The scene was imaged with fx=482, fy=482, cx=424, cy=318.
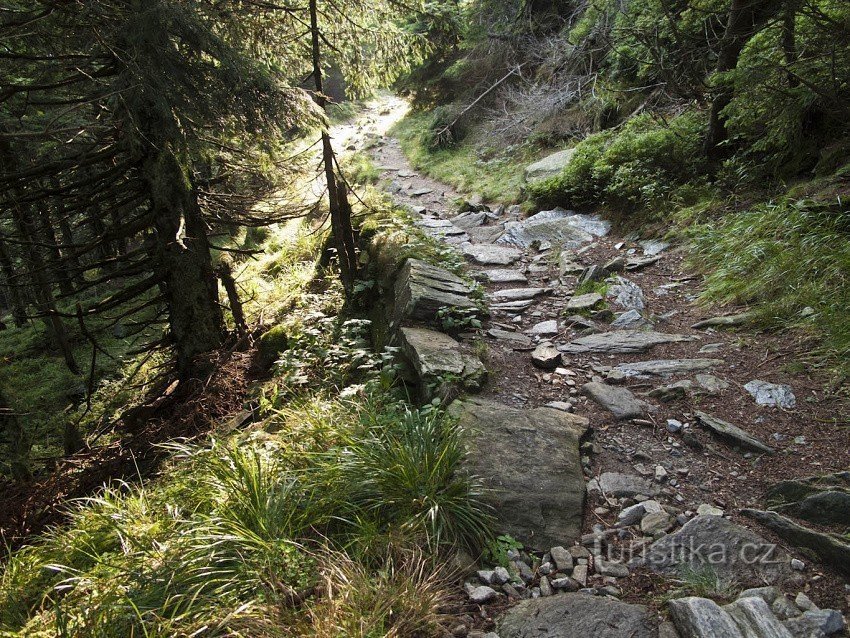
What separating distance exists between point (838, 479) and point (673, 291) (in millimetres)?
3670

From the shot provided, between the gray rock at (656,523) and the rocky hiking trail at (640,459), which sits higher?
the rocky hiking trail at (640,459)

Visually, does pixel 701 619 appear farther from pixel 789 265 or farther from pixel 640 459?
pixel 789 265

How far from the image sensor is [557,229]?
360 inches

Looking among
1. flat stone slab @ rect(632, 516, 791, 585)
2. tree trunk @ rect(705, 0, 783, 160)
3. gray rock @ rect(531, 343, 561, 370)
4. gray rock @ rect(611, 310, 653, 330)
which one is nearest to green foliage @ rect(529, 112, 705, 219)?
tree trunk @ rect(705, 0, 783, 160)

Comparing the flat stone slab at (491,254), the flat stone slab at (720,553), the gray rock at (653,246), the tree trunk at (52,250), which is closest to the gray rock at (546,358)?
the flat stone slab at (720,553)

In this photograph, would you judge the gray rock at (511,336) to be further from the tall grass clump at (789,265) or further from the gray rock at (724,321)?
the tall grass clump at (789,265)

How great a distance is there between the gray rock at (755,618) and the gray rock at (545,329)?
382cm

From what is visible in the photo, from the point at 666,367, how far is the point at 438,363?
2.31 m

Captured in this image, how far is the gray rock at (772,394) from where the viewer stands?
3.97 meters

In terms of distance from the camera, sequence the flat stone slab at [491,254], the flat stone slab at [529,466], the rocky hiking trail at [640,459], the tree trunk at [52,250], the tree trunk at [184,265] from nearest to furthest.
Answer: the rocky hiking trail at [640,459]
the flat stone slab at [529,466]
the tree trunk at [52,250]
the tree trunk at [184,265]
the flat stone slab at [491,254]

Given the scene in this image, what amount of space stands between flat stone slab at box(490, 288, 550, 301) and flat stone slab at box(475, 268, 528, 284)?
46cm

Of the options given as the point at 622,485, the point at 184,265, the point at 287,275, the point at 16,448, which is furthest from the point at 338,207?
the point at 16,448

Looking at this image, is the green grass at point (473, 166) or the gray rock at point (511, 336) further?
the green grass at point (473, 166)

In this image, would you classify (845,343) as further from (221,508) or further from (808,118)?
(221,508)
